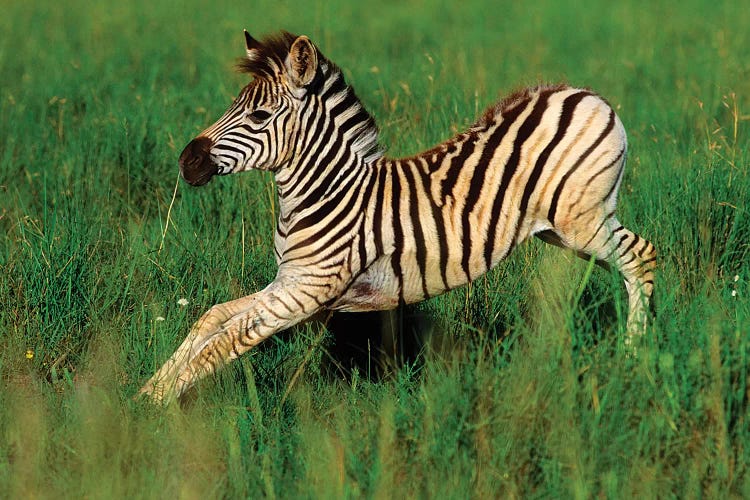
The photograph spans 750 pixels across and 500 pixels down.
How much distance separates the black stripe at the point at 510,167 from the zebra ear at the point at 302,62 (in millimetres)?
1063

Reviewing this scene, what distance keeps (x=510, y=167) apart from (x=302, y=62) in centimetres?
114

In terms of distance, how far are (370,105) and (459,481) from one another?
5.81 m

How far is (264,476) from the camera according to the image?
13.8ft

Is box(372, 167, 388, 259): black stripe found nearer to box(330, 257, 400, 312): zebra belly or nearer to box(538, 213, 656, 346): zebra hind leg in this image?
box(330, 257, 400, 312): zebra belly

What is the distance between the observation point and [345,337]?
20.1 ft

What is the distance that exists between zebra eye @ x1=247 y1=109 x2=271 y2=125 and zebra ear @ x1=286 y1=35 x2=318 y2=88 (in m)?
0.20

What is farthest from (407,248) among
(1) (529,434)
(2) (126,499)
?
(2) (126,499)

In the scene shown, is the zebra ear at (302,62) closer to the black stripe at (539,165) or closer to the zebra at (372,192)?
the zebra at (372,192)

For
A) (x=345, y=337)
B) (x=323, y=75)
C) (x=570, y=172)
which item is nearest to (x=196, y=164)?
(x=323, y=75)

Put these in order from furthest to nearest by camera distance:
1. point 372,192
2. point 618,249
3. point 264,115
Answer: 1. point 618,249
2. point 372,192
3. point 264,115

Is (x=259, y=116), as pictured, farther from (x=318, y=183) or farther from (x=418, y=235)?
(x=418, y=235)

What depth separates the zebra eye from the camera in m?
5.07

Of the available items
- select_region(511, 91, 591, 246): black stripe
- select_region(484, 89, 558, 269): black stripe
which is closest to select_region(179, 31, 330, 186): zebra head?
select_region(484, 89, 558, 269): black stripe

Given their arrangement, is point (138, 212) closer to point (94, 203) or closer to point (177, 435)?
point (94, 203)
